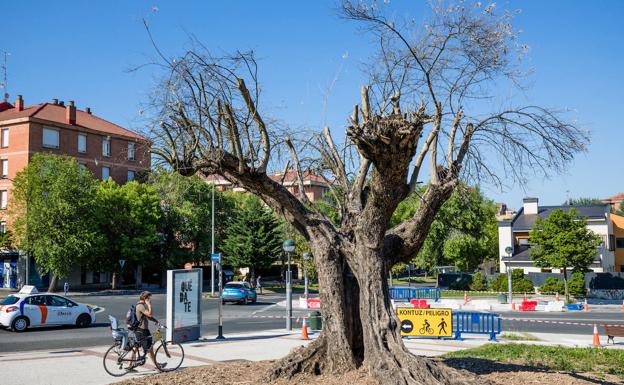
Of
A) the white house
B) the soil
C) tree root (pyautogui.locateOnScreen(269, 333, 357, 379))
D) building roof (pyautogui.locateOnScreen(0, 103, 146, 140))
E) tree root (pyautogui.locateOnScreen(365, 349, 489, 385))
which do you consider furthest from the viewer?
building roof (pyautogui.locateOnScreen(0, 103, 146, 140))

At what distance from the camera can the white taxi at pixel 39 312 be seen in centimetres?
2170

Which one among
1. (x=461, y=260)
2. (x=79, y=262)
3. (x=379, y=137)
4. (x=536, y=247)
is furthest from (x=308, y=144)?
(x=461, y=260)

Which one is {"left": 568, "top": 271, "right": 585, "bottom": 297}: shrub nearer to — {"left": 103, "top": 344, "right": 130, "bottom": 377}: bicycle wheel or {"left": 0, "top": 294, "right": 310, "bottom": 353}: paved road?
{"left": 0, "top": 294, "right": 310, "bottom": 353}: paved road

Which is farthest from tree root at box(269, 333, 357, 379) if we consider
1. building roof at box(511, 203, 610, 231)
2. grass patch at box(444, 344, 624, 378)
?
building roof at box(511, 203, 610, 231)

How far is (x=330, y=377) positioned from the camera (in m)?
9.80

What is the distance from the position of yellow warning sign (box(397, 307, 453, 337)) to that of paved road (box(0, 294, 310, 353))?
6.50 m

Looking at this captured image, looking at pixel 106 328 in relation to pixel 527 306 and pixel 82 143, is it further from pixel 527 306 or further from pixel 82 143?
pixel 82 143

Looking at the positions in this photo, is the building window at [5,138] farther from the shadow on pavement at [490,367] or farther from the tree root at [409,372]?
the tree root at [409,372]

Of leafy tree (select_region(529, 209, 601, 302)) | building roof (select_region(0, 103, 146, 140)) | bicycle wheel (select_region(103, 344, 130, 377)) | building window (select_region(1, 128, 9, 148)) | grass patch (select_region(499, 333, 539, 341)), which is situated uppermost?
building roof (select_region(0, 103, 146, 140))

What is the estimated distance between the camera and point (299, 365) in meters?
10.0

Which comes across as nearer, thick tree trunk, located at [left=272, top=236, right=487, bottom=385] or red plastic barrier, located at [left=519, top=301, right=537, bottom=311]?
thick tree trunk, located at [left=272, top=236, right=487, bottom=385]

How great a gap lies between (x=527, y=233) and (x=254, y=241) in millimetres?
24302

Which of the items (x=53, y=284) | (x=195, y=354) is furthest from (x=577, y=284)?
(x=53, y=284)

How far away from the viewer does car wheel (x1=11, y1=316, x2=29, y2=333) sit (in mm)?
21703
